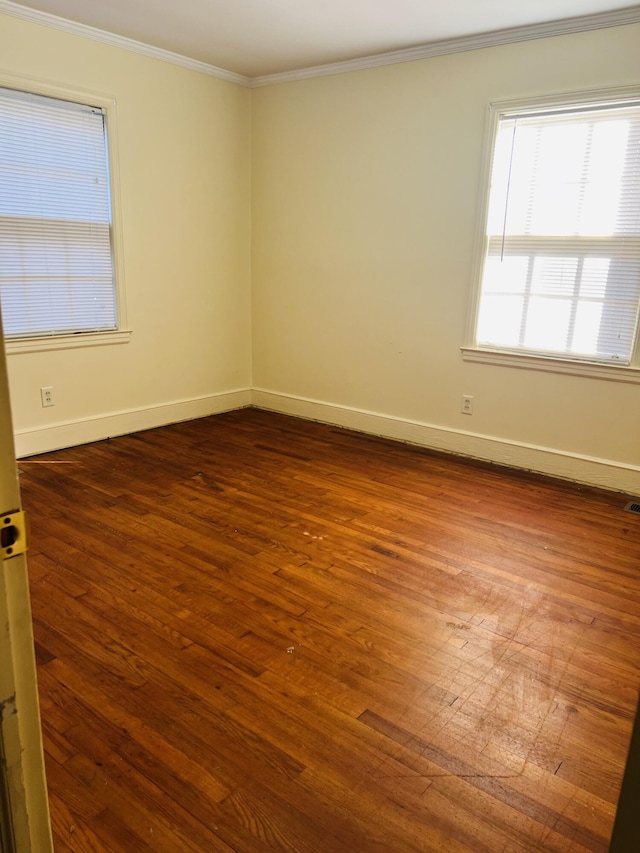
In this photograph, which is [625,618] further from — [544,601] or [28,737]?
[28,737]

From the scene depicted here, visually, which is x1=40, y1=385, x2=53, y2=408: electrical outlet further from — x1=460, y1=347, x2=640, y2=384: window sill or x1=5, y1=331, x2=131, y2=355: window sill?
x1=460, y1=347, x2=640, y2=384: window sill

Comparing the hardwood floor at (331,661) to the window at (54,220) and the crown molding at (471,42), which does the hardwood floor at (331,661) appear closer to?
the window at (54,220)

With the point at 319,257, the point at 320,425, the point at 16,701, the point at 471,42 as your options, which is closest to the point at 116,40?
the point at 319,257

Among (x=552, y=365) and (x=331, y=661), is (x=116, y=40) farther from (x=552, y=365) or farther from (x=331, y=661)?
(x=331, y=661)

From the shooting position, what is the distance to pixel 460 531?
9.96 ft

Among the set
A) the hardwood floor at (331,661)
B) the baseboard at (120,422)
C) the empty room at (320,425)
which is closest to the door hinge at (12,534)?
the empty room at (320,425)

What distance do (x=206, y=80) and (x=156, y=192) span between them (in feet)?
3.18

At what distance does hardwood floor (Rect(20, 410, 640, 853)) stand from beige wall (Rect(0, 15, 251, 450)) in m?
0.72

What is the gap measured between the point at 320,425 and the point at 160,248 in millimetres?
1818

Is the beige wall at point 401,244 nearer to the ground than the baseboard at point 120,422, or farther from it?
farther from it

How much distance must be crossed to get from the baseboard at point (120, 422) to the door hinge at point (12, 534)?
314 centimetres

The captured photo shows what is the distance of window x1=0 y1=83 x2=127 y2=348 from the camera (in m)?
3.52

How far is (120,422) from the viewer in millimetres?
4379

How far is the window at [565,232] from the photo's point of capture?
333 centimetres
